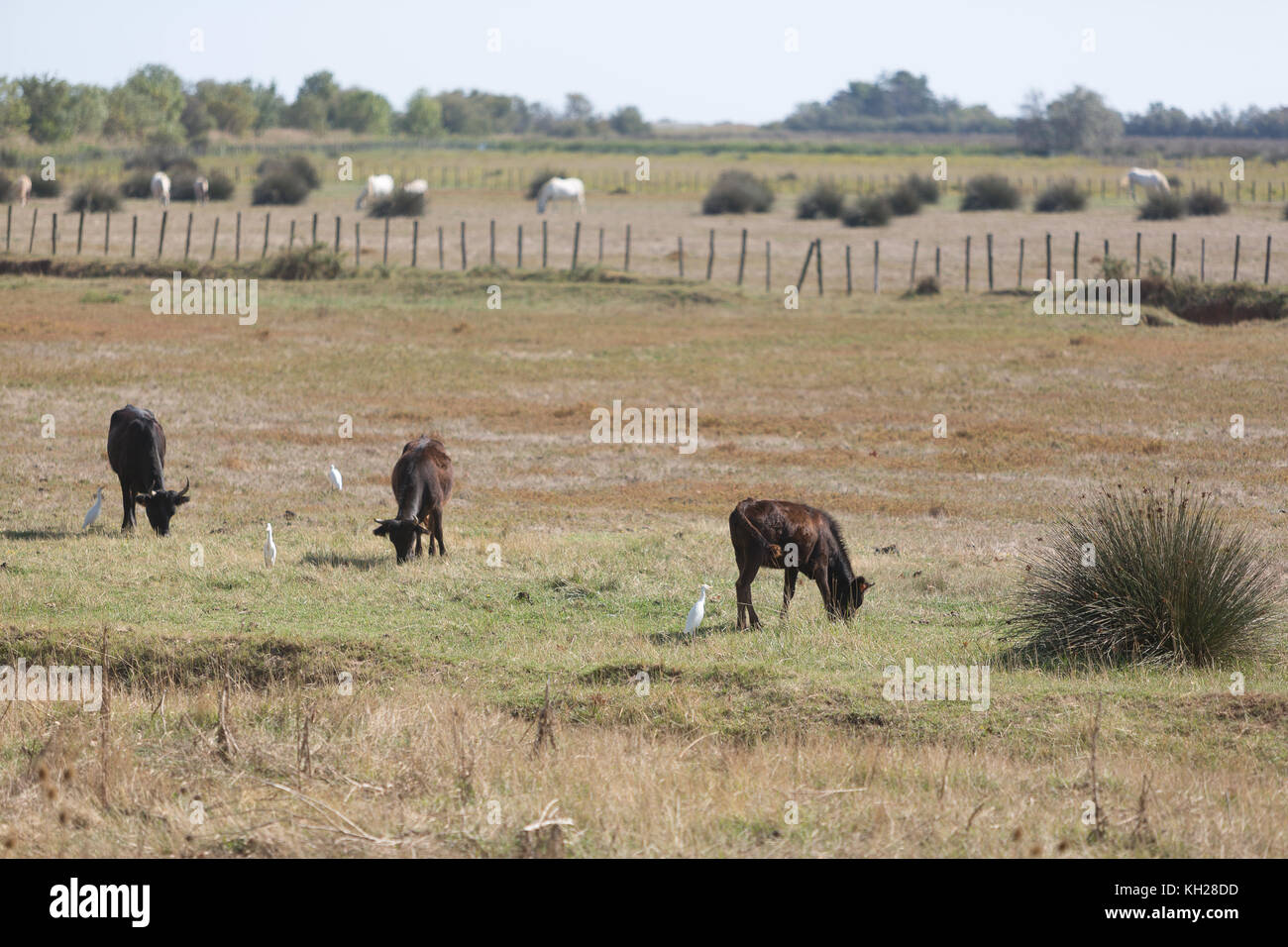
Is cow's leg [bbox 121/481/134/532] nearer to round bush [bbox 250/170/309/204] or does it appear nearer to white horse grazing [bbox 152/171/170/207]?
white horse grazing [bbox 152/171/170/207]

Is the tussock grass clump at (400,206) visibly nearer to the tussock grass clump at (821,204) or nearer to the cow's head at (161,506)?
the tussock grass clump at (821,204)

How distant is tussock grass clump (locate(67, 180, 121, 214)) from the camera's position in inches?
2409

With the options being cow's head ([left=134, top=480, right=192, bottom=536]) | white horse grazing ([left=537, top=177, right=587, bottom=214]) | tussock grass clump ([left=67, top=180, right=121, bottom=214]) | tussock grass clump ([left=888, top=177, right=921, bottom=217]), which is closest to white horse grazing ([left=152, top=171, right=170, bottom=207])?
tussock grass clump ([left=67, top=180, right=121, bottom=214])

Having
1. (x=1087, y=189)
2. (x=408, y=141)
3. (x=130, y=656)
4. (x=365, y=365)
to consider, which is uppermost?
(x=408, y=141)

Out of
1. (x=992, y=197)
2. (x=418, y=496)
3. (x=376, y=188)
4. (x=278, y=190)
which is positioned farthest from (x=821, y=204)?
(x=418, y=496)

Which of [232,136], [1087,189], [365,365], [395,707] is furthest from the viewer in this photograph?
[232,136]

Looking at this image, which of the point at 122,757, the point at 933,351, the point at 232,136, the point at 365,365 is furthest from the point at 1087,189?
the point at 232,136

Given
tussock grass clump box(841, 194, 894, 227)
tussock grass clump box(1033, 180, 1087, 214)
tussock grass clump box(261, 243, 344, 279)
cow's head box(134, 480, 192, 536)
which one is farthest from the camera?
tussock grass clump box(1033, 180, 1087, 214)

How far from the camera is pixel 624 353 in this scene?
3303 centimetres

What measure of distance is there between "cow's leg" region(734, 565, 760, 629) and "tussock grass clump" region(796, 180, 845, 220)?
55230mm

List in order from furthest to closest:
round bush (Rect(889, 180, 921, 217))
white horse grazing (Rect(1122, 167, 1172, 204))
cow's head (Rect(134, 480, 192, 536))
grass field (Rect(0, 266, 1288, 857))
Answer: white horse grazing (Rect(1122, 167, 1172, 204)) → round bush (Rect(889, 180, 921, 217)) → cow's head (Rect(134, 480, 192, 536)) → grass field (Rect(0, 266, 1288, 857))

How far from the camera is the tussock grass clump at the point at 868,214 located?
203 feet

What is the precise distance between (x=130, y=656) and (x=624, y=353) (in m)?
22.4

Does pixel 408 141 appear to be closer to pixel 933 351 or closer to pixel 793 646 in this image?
pixel 933 351
